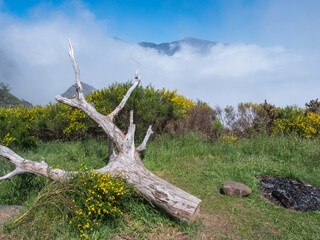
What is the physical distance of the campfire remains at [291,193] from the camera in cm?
464

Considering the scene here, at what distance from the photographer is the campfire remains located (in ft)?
15.2

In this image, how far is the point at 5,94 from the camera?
2355cm

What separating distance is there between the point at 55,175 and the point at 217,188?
11.1ft

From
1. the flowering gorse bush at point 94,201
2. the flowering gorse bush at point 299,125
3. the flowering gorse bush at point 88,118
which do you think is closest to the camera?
the flowering gorse bush at point 94,201

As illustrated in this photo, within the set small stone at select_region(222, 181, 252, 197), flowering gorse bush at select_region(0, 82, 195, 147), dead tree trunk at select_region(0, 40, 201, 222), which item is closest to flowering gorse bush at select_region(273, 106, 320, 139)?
flowering gorse bush at select_region(0, 82, 195, 147)

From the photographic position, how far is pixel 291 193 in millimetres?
5047

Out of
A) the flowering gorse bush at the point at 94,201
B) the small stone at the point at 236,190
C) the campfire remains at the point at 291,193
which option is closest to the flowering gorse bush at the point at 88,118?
the small stone at the point at 236,190

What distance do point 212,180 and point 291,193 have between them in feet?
5.50

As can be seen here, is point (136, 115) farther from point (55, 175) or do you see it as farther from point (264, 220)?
point (264, 220)

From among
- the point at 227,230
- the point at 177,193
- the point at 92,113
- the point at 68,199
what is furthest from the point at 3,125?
the point at 227,230

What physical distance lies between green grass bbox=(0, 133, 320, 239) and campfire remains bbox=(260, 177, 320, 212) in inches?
8.7

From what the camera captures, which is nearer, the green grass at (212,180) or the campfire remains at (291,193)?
the green grass at (212,180)

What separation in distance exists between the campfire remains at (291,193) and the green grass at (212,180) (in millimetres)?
221

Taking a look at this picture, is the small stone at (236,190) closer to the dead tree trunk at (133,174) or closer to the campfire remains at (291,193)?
the campfire remains at (291,193)
